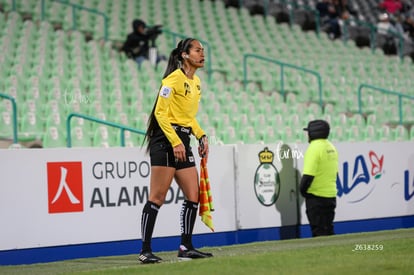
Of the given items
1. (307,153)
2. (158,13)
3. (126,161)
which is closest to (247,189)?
(307,153)

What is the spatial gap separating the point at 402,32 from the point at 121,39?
10626 millimetres

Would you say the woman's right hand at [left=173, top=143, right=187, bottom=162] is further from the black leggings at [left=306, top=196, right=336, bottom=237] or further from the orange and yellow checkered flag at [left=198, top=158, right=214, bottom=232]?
the black leggings at [left=306, top=196, right=336, bottom=237]

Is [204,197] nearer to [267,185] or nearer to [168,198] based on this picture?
[168,198]

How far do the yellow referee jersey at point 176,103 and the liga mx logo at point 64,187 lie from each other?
2683mm

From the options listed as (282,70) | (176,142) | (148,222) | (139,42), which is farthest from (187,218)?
(282,70)

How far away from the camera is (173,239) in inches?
464

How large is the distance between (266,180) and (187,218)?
15.0 ft

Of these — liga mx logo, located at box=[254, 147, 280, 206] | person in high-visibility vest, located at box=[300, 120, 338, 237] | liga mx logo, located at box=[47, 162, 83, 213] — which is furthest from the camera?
liga mx logo, located at box=[254, 147, 280, 206]

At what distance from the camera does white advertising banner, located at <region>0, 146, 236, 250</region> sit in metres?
10.4

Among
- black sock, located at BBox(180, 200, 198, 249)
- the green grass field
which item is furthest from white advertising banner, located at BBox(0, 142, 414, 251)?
black sock, located at BBox(180, 200, 198, 249)

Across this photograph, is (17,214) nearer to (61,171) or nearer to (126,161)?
(61,171)

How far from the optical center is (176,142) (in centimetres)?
820

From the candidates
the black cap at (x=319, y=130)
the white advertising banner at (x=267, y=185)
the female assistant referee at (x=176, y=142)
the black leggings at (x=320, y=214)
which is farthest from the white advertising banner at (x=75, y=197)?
the female assistant referee at (x=176, y=142)

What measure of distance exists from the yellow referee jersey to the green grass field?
117cm
